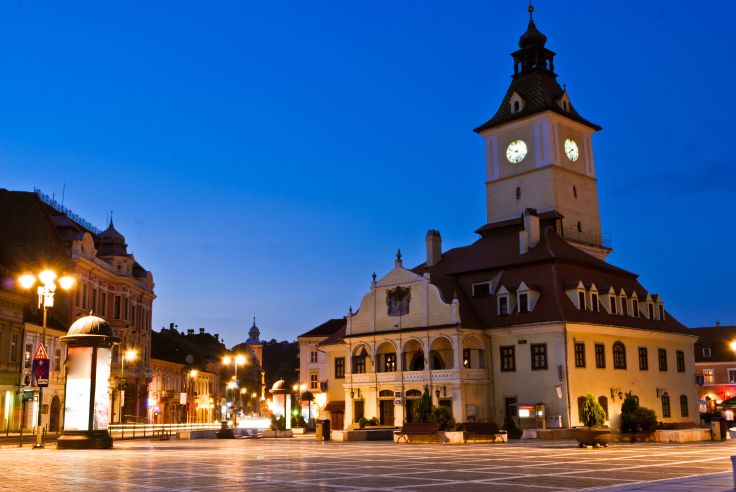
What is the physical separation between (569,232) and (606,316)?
45.4ft

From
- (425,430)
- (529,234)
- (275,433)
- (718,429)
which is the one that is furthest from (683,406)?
(275,433)

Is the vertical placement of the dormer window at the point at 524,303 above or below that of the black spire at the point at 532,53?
below

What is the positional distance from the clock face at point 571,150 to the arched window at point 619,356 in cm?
2067

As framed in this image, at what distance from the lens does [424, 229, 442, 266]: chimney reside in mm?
64500

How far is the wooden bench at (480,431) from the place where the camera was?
40438 millimetres

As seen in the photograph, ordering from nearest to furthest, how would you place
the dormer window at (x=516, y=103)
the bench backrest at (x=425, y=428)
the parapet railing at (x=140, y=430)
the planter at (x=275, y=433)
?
the bench backrest at (x=425, y=428)
the parapet railing at (x=140, y=430)
the planter at (x=275, y=433)
the dormer window at (x=516, y=103)

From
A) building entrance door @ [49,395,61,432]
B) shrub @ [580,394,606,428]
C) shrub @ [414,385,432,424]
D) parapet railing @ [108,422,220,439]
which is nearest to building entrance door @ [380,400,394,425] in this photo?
shrub @ [414,385,432,424]

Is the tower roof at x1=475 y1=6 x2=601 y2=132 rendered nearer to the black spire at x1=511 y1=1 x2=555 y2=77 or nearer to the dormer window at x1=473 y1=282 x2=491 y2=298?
the black spire at x1=511 y1=1 x2=555 y2=77

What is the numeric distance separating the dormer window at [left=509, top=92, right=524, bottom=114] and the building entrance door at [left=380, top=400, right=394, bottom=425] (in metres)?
28.8

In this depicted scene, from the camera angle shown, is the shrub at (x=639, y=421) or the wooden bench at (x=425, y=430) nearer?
the shrub at (x=639, y=421)

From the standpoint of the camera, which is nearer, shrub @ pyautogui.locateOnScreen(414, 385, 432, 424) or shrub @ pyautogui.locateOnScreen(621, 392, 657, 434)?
shrub @ pyautogui.locateOnScreen(621, 392, 657, 434)

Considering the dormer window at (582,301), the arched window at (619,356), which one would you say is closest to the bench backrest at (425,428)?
the dormer window at (582,301)

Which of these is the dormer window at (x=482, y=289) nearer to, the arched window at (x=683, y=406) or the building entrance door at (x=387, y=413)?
the building entrance door at (x=387, y=413)

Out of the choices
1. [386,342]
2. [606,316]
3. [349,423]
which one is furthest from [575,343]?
[349,423]
